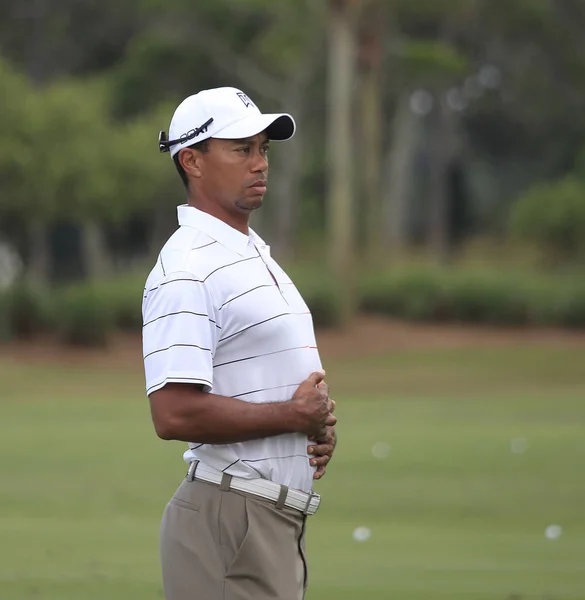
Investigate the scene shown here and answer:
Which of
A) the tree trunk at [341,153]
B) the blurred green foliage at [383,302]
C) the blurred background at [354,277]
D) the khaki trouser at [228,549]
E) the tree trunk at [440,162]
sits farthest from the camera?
the tree trunk at [440,162]

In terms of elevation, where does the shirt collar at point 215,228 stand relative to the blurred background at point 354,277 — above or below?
below

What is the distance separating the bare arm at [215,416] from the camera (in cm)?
404

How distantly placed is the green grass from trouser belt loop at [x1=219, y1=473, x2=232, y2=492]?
3732mm

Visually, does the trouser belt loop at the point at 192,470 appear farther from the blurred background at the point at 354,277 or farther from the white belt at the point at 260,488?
the blurred background at the point at 354,277

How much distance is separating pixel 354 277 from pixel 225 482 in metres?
26.7

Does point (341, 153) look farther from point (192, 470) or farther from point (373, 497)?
point (192, 470)

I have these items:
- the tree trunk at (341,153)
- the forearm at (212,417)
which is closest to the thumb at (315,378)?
the forearm at (212,417)

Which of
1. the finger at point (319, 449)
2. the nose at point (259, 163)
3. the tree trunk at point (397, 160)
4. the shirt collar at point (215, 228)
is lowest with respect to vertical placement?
the finger at point (319, 449)

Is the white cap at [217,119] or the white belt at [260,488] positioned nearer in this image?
the white belt at [260,488]

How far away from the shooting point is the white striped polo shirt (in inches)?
159

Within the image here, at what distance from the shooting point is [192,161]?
4.34 m

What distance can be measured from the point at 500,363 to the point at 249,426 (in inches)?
904

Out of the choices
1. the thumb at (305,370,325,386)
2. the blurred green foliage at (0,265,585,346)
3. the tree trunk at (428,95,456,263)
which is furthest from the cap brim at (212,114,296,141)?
the tree trunk at (428,95,456,263)

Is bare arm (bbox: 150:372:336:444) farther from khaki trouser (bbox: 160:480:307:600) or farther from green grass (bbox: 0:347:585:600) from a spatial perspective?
green grass (bbox: 0:347:585:600)
